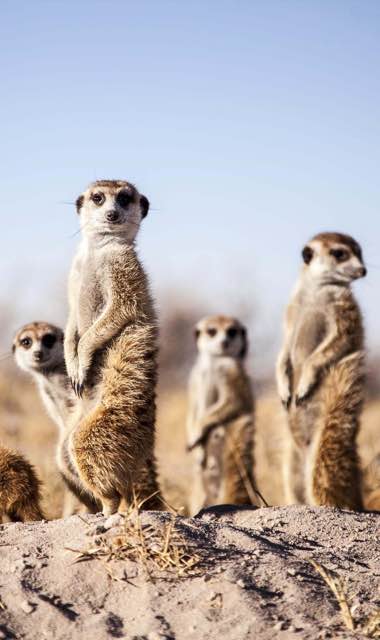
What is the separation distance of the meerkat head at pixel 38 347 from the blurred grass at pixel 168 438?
0.24m

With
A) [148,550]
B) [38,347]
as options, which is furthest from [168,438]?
[148,550]

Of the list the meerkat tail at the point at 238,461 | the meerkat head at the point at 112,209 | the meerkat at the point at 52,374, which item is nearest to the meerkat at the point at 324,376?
the meerkat tail at the point at 238,461

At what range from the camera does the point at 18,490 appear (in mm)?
4355

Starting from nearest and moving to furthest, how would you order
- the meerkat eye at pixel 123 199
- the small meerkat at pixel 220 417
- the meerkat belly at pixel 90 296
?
the meerkat belly at pixel 90 296, the meerkat eye at pixel 123 199, the small meerkat at pixel 220 417

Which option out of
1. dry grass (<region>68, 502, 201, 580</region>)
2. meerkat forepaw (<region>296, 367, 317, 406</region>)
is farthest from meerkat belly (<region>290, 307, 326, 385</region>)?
dry grass (<region>68, 502, 201, 580</region>)

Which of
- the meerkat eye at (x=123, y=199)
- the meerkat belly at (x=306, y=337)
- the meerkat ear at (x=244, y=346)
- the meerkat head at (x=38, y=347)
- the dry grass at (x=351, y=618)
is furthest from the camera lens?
the meerkat ear at (x=244, y=346)

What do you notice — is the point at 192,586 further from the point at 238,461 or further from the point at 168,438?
the point at 168,438

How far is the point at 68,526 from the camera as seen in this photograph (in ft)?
11.9

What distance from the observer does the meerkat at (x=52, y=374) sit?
479cm

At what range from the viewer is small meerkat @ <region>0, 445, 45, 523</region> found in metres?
4.35

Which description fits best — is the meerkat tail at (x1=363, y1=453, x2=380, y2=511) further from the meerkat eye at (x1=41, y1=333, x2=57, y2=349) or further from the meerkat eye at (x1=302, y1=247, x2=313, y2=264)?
the meerkat eye at (x1=41, y1=333, x2=57, y2=349)

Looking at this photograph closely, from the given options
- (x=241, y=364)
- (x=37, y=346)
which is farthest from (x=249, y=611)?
(x=241, y=364)

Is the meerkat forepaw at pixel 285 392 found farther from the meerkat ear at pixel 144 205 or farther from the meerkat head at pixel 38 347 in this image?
the meerkat ear at pixel 144 205

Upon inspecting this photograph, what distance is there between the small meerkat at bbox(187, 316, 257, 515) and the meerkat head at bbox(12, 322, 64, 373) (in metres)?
2.17
